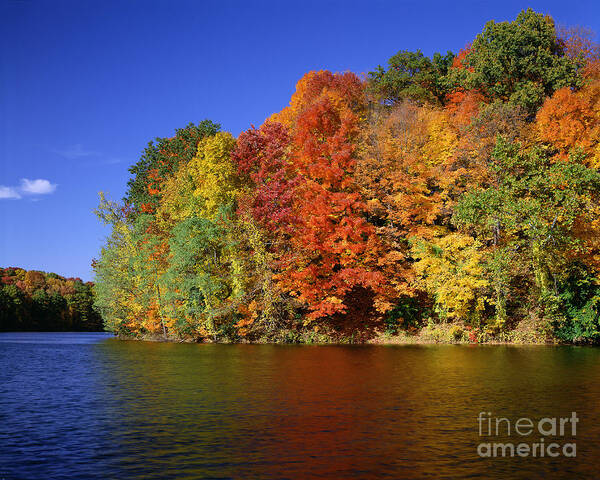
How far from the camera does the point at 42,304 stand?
13575cm

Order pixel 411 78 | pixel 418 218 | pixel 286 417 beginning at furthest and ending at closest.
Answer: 1. pixel 411 78
2. pixel 418 218
3. pixel 286 417

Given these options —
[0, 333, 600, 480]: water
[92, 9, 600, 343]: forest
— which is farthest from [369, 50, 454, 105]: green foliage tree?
[0, 333, 600, 480]: water

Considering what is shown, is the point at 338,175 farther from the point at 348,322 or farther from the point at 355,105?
the point at 355,105

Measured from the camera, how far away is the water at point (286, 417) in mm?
10609

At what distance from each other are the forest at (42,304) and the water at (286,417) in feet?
360

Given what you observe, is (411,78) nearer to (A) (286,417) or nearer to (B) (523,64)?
(B) (523,64)

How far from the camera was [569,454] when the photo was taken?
1145 centimetres

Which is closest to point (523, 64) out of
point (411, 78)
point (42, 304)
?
point (411, 78)

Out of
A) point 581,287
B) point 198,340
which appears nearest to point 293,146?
point 198,340

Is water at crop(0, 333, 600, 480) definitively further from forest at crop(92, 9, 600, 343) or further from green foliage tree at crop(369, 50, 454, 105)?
green foliage tree at crop(369, 50, 454, 105)

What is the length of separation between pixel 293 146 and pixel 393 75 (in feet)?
80.8

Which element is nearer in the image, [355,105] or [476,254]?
[476,254]

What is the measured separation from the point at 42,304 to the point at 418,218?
385 feet

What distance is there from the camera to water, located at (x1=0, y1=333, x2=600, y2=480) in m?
10.6
